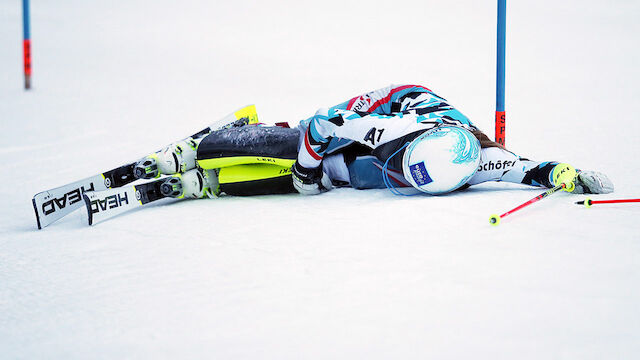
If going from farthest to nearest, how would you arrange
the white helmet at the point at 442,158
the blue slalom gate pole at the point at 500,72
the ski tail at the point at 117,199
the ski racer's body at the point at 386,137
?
1. the blue slalom gate pole at the point at 500,72
2. the ski tail at the point at 117,199
3. the ski racer's body at the point at 386,137
4. the white helmet at the point at 442,158

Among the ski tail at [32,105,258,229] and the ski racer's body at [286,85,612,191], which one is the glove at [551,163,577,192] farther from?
the ski tail at [32,105,258,229]

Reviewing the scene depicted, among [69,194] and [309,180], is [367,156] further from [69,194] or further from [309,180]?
[69,194]

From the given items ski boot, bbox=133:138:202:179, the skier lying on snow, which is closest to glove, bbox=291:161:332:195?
the skier lying on snow

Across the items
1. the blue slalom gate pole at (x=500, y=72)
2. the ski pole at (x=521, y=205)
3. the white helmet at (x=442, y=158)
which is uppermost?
the blue slalom gate pole at (x=500, y=72)

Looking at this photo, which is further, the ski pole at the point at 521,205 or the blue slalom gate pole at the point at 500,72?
the blue slalom gate pole at the point at 500,72

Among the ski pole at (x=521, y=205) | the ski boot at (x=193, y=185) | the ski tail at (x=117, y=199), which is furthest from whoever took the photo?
the ski boot at (x=193, y=185)

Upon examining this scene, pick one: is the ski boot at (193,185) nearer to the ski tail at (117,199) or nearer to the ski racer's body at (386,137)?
the ski tail at (117,199)

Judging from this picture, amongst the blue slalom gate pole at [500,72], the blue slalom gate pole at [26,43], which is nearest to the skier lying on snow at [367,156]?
the blue slalom gate pole at [500,72]

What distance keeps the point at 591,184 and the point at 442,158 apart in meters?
0.51

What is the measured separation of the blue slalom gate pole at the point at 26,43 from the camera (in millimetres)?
5164

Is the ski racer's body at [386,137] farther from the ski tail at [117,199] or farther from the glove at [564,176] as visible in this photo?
the ski tail at [117,199]

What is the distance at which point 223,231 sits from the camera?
1.91 meters

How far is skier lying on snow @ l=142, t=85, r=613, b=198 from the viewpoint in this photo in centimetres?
194

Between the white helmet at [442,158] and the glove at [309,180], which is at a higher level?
the white helmet at [442,158]
